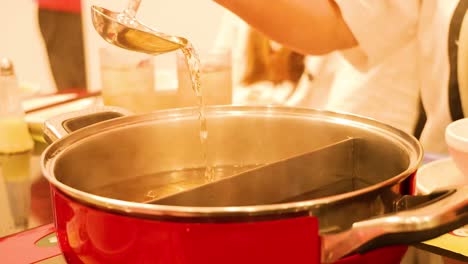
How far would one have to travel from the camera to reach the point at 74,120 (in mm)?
729

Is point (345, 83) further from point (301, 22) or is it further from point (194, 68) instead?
point (194, 68)

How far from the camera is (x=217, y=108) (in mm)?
765

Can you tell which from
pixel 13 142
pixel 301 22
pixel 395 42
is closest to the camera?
pixel 13 142

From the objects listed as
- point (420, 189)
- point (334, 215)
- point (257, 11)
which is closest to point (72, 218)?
point (334, 215)

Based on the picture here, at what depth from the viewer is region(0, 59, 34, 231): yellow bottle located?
0.91 metres

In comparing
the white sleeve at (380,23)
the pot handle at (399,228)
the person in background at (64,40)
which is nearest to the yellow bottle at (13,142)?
the pot handle at (399,228)

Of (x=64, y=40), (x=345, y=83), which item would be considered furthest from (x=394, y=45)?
(x=64, y=40)

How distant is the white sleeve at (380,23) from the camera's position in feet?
4.31

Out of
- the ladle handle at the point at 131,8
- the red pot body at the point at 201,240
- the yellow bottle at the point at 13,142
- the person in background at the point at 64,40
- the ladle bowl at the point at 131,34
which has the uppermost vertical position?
the ladle handle at the point at 131,8

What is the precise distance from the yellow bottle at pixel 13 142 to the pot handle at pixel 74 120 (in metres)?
0.19

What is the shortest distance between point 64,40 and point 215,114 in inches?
105

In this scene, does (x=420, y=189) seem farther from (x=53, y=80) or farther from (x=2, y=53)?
(x=2, y=53)

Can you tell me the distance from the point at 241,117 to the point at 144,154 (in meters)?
0.13

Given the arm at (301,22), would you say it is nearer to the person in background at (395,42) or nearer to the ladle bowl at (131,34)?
the person in background at (395,42)
